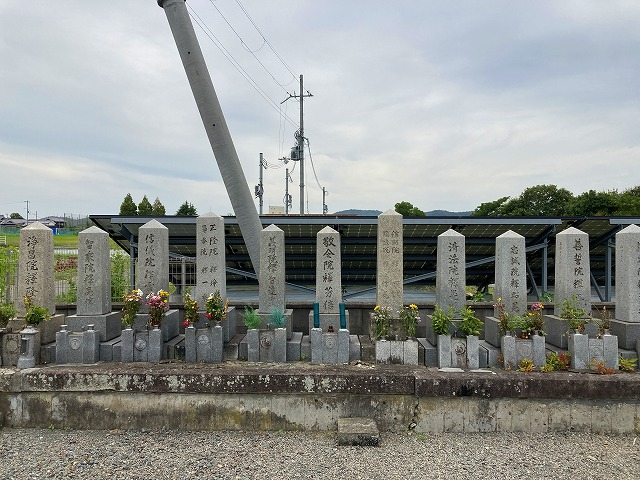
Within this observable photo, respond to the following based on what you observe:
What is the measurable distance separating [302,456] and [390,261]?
12.1 feet

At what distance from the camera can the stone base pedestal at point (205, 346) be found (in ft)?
20.9

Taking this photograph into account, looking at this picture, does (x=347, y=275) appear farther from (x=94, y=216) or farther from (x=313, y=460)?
(x=313, y=460)

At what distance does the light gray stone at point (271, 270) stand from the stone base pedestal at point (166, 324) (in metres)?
1.63

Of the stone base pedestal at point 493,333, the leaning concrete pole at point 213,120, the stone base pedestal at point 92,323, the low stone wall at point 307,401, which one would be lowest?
the low stone wall at point 307,401

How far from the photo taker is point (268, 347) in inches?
252

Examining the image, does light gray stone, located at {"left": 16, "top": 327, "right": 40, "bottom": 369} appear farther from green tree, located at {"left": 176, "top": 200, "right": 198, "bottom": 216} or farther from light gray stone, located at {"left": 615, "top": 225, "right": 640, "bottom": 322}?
green tree, located at {"left": 176, "top": 200, "right": 198, "bottom": 216}

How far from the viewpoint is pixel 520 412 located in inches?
207

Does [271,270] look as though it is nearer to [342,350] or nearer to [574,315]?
[342,350]

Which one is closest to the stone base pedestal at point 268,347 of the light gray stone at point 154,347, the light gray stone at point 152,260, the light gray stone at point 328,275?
the light gray stone at point 328,275

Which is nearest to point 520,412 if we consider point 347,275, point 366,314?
point 366,314

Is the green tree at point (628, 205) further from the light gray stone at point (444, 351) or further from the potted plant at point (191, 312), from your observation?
the potted plant at point (191, 312)

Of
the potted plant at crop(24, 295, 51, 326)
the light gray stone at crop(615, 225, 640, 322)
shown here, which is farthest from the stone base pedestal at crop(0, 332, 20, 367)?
the light gray stone at crop(615, 225, 640, 322)

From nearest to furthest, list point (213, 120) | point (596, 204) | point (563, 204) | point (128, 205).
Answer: point (213, 120) < point (596, 204) < point (563, 204) < point (128, 205)

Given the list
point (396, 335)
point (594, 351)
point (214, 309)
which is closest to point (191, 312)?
point (214, 309)
